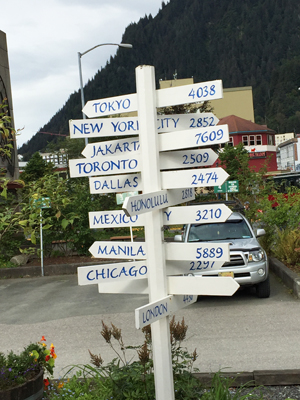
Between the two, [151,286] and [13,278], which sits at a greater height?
[151,286]

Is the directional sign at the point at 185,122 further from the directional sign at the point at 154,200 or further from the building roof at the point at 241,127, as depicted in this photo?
the building roof at the point at 241,127

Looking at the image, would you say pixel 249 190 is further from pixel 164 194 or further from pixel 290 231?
pixel 164 194

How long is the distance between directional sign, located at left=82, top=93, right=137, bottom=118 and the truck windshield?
7658 mm

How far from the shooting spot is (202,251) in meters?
3.45

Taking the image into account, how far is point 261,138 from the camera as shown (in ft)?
250

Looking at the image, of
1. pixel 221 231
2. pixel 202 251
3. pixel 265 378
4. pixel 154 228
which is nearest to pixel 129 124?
pixel 154 228

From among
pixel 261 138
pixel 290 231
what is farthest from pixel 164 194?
pixel 261 138

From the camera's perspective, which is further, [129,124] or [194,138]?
[129,124]

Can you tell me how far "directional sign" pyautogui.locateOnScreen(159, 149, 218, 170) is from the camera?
11.8ft

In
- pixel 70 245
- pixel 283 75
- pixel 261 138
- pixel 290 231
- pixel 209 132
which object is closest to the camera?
pixel 209 132

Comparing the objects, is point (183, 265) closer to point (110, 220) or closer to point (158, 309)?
point (158, 309)

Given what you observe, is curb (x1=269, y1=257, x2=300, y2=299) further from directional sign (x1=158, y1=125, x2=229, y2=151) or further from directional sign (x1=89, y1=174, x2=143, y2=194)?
directional sign (x1=158, y1=125, x2=229, y2=151)

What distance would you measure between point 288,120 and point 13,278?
169 m

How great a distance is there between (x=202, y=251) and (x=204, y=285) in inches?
8.9
